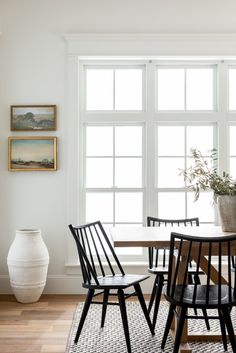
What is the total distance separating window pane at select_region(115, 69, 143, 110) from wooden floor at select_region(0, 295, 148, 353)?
2170 millimetres

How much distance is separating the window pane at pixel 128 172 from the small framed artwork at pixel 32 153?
717 mm

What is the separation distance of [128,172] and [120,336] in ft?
6.96

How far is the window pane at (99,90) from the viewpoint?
535 centimetres

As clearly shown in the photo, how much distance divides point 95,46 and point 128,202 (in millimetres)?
1753

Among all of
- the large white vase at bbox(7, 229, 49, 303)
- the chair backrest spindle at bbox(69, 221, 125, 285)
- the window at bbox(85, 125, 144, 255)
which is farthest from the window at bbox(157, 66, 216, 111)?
the large white vase at bbox(7, 229, 49, 303)

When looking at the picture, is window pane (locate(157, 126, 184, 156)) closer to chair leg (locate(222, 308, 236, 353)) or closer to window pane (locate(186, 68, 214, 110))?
window pane (locate(186, 68, 214, 110))

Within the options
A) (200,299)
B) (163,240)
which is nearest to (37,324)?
(163,240)

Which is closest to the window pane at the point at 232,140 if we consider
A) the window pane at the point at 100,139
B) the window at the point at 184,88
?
the window at the point at 184,88

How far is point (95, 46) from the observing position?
517cm

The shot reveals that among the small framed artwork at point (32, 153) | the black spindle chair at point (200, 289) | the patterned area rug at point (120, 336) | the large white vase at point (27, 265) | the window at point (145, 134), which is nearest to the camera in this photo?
the black spindle chair at point (200, 289)

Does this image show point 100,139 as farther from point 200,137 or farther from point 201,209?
point 201,209

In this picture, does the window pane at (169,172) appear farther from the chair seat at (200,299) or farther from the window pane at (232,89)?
the chair seat at (200,299)

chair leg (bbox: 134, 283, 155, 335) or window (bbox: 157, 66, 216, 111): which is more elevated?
window (bbox: 157, 66, 216, 111)

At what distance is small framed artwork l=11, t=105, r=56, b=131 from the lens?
515 centimetres
